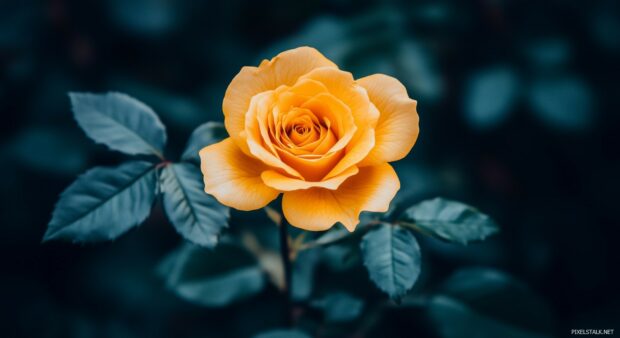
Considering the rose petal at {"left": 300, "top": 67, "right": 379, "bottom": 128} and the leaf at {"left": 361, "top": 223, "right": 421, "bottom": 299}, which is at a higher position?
the rose petal at {"left": 300, "top": 67, "right": 379, "bottom": 128}

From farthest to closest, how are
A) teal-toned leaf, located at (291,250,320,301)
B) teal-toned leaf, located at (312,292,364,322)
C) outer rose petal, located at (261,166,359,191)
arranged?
teal-toned leaf, located at (291,250,320,301)
teal-toned leaf, located at (312,292,364,322)
outer rose petal, located at (261,166,359,191)

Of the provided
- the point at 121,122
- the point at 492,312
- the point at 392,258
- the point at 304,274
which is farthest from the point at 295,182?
the point at 492,312

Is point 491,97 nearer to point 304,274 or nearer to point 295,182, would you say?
point 304,274

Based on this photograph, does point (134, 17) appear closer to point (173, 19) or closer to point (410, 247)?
point (173, 19)

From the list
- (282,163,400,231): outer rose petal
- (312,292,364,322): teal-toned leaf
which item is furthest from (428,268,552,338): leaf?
(282,163,400,231): outer rose petal

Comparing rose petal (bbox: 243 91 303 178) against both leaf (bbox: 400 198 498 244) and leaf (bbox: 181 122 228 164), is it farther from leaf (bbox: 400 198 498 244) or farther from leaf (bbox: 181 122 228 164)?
leaf (bbox: 400 198 498 244)

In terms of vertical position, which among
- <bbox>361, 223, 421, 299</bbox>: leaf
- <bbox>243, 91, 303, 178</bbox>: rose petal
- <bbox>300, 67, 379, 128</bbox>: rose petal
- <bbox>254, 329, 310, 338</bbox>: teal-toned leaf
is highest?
<bbox>300, 67, 379, 128</bbox>: rose petal

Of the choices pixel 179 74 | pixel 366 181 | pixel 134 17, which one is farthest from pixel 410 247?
pixel 179 74

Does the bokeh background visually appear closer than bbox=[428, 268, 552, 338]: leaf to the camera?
No
